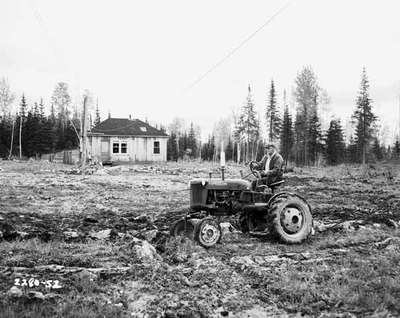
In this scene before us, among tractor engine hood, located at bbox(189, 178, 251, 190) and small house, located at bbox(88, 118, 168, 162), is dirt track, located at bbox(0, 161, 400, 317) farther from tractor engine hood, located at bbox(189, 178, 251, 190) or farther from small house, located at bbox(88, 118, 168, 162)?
small house, located at bbox(88, 118, 168, 162)

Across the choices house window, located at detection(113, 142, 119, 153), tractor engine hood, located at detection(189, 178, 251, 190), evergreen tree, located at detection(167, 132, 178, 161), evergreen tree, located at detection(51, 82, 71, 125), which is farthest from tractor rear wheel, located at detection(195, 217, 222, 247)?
evergreen tree, located at detection(51, 82, 71, 125)

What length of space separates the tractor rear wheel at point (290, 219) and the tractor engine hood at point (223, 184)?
69 centimetres

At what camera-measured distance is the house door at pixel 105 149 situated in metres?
34.7

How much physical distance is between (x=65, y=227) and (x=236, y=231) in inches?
147

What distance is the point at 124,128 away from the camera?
36.2 metres

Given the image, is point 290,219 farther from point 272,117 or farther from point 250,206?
point 272,117

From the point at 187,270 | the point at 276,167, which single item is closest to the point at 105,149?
the point at 276,167

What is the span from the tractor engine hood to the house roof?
28970 mm

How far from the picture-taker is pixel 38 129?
5184 centimetres

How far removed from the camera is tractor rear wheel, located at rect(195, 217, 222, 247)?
254 inches

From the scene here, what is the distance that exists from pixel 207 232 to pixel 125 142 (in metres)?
29.9

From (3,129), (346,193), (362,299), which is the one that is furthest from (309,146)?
(362,299)

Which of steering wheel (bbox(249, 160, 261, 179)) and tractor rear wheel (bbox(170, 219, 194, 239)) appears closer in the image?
tractor rear wheel (bbox(170, 219, 194, 239))

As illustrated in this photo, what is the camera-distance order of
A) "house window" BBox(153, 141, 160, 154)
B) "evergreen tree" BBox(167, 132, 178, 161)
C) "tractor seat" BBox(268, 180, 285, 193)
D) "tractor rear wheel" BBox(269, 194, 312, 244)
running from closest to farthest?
"tractor rear wheel" BBox(269, 194, 312, 244)
"tractor seat" BBox(268, 180, 285, 193)
"house window" BBox(153, 141, 160, 154)
"evergreen tree" BBox(167, 132, 178, 161)
